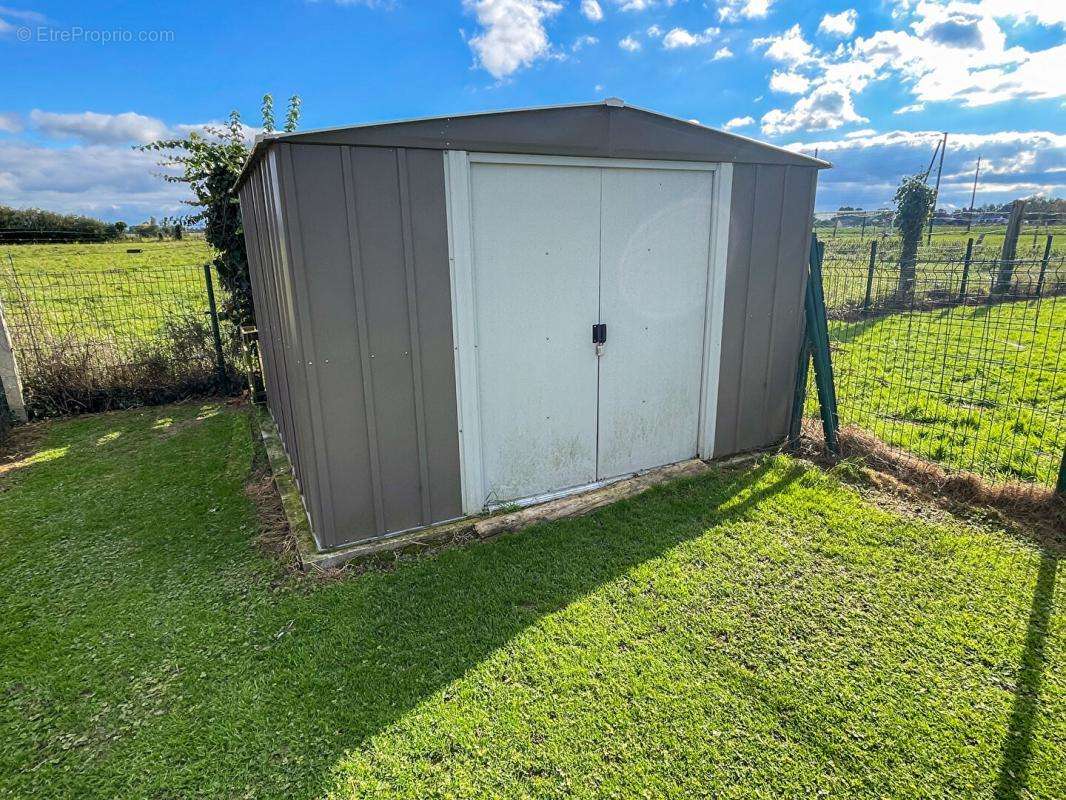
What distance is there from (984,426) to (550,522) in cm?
374

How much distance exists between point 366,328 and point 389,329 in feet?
0.40

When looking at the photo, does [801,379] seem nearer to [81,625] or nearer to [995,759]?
[995,759]

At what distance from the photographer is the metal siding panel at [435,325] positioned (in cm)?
279

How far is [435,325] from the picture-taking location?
2.98m

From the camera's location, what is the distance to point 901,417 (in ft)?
15.2

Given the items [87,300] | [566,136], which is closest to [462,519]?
[566,136]

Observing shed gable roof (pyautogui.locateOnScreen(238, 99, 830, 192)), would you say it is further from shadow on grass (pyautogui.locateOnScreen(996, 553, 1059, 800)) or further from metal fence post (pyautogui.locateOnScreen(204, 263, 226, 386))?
metal fence post (pyautogui.locateOnScreen(204, 263, 226, 386))

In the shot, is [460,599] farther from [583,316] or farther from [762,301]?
[762,301]

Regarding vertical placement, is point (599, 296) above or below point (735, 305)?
above

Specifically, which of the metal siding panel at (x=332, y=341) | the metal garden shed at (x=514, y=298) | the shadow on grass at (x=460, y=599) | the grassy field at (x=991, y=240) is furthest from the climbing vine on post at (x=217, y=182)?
the grassy field at (x=991, y=240)

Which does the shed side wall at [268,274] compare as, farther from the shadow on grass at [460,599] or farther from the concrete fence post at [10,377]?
the concrete fence post at [10,377]

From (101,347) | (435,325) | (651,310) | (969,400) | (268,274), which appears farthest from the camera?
(101,347)

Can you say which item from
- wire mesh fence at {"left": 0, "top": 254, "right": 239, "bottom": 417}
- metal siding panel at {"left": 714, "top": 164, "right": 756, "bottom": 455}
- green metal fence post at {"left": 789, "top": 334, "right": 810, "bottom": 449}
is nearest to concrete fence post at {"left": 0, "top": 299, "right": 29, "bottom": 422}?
wire mesh fence at {"left": 0, "top": 254, "right": 239, "bottom": 417}

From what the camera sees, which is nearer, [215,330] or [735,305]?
[735,305]
